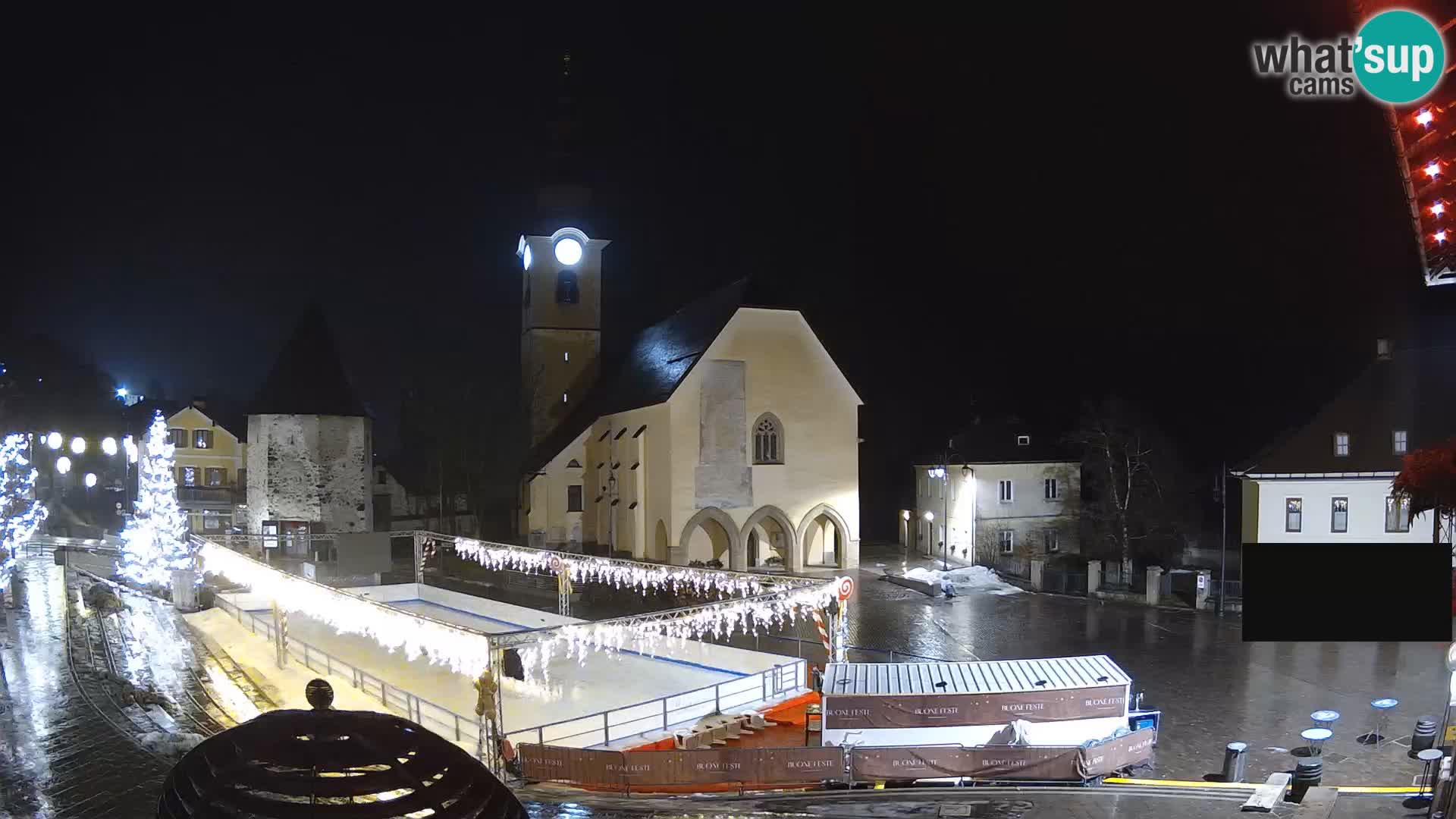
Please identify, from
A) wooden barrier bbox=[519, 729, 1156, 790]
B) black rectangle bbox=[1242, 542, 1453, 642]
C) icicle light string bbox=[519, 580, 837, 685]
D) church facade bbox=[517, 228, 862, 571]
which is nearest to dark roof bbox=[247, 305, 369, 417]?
church facade bbox=[517, 228, 862, 571]

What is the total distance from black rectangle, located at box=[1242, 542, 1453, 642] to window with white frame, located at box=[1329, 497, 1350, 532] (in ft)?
77.9

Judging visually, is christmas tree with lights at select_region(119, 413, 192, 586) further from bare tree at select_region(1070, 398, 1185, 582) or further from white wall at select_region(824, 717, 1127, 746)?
bare tree at select_region(1070, 398, 1185, 582)


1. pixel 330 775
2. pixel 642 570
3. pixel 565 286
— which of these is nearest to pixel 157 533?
pixel 642 570

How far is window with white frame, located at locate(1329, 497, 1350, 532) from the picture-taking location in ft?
85.4

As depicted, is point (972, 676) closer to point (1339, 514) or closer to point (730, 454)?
point (1339, 514)

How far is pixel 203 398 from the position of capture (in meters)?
52.7

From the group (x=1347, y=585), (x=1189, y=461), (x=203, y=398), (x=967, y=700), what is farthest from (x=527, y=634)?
(x=203, y=398)

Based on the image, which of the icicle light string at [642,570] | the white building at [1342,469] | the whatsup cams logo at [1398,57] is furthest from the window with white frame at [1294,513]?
the whatsup cams logo at [1398,57]

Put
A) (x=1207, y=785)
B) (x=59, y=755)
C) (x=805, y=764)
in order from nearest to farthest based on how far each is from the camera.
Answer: (x=59, y=755) < (x=1207, y=785) < (x=805, y=764)

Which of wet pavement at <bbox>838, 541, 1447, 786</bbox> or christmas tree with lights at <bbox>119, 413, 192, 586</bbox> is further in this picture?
christmas tree with lights at <bbox>119, 413, 192, 586</bbox>

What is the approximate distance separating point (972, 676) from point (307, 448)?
31085 mm

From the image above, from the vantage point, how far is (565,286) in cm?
4550

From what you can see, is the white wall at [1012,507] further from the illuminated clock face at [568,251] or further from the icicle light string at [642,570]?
the illuminated clock face at [568,251]

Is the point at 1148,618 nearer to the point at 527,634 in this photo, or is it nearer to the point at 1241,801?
the point at 1241,801
